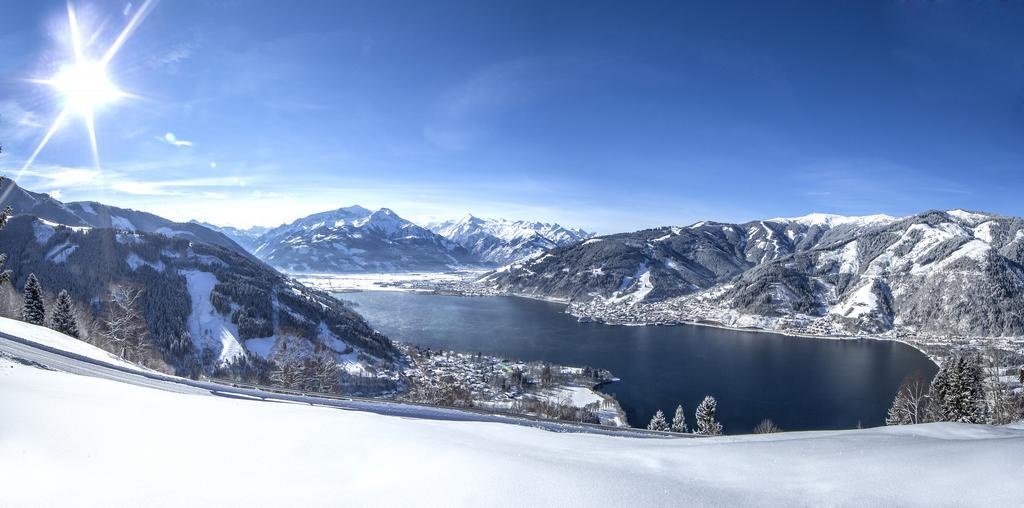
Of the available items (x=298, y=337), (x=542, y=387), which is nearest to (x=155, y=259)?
(x=298, y=337)

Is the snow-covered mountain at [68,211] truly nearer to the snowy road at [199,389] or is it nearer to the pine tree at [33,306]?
the pine tree at [33,306]

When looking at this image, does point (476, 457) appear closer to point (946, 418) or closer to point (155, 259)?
point (946, 418)

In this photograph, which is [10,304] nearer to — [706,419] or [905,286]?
[706,419]

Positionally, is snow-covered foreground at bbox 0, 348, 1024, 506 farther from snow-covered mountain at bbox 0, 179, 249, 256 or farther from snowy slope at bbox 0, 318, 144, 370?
snow-covered mountain at bbox 0, 179, 249, 256

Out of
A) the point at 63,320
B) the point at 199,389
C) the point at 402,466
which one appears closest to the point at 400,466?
the point at 402,466

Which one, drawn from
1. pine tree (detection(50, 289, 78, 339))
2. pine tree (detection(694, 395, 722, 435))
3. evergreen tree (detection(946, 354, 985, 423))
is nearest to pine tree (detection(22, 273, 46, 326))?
pine tree (detection(50, 289, 78, 339))

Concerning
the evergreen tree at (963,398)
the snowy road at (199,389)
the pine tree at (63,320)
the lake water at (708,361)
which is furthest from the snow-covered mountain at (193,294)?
the evergreen tree at (963,398)
